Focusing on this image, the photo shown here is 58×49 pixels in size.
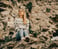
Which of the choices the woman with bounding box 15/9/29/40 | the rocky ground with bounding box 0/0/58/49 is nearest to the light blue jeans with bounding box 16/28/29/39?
the woman with bounding box 15/9/29/40

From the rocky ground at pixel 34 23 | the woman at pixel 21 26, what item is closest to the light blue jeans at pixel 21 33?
the woman at pixel 21 26

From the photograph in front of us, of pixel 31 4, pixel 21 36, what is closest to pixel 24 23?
pixel 21 36

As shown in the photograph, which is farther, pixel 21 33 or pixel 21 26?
pixel 21 33

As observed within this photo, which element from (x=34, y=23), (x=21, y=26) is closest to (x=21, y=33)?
(x=21, y=26)

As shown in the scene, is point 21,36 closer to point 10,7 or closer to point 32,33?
point 32,33

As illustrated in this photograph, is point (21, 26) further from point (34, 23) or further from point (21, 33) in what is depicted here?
point (34, 23)

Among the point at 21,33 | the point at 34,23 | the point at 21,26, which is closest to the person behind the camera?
the point at 21,26

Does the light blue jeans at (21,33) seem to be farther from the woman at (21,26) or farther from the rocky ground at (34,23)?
the rocky ground at (34,23)

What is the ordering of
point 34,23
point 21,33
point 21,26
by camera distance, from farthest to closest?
point 34,23 < point 21,33 < point 21,26

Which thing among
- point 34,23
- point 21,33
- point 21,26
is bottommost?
point 21,33
